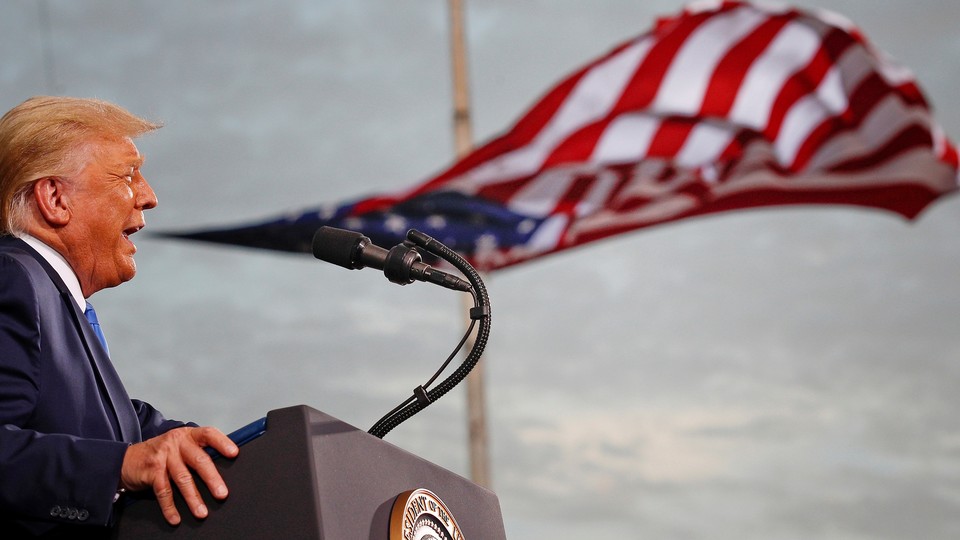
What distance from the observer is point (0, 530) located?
1.64 m

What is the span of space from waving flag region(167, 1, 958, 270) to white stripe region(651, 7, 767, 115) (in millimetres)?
10

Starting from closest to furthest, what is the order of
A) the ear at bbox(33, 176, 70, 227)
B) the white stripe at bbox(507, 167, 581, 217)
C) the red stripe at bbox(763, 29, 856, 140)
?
the ear at bbox(33, 176, 70, 227) → the red stripe at bbox(763, 29, 856, 140) → the white stripe at bbox(507, 167, 581, 217)

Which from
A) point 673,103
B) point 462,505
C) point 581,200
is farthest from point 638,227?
point 462,505

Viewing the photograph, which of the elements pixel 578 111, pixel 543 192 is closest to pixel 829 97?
pixel 578 111

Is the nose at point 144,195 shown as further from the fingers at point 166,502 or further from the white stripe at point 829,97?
the white stripe at point 829,97

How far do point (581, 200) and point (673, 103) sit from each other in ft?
4.15

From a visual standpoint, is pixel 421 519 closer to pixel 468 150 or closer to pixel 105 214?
pixel 105 214

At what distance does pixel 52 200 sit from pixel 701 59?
25.1 feet

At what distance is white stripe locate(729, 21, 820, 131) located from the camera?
29.1 ft

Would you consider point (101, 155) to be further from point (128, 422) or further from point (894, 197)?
point (894, 197)

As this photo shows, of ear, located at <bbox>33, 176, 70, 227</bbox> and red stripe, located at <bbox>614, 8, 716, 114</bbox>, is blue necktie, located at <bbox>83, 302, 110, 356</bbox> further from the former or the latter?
red stripe, located at <bbox>614, 8, 716, 114</bbox>

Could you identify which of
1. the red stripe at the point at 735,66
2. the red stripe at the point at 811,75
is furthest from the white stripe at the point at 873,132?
the red stripe at the point at 735,66

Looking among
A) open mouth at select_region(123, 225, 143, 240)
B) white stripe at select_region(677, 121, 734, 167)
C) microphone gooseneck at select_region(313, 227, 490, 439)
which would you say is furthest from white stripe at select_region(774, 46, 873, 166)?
open mouth at select_region(123, 225, 143, 240)

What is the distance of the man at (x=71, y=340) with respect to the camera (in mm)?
1562
